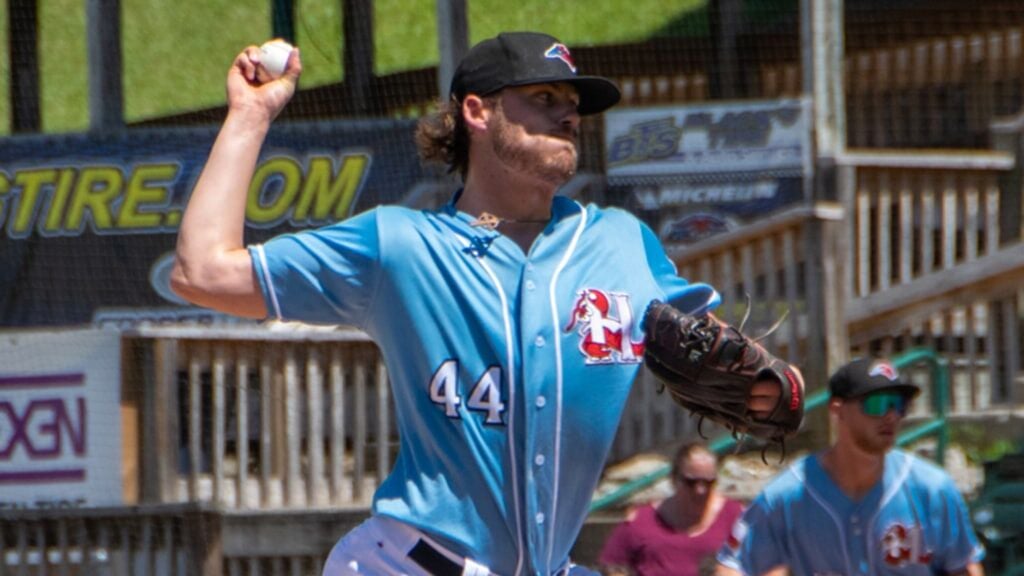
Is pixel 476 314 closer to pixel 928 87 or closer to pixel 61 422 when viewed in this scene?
pixel 61 422

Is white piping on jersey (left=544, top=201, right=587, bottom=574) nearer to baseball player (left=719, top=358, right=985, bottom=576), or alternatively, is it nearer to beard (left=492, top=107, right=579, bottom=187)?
beard (left=492, top=107, right=579, bottom=187)

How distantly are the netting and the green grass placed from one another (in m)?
0.08

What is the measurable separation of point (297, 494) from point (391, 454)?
20.8 inches

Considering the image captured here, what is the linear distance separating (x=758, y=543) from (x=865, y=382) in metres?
0.64

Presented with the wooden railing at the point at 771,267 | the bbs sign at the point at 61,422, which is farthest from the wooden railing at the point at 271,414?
the wooden railing at the point at 771,267

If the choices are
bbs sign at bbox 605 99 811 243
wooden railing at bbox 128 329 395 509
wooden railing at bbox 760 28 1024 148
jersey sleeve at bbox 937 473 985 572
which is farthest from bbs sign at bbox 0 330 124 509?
wooden railing at bbox 760 28 1024 148

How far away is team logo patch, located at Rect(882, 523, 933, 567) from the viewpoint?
5.50 m

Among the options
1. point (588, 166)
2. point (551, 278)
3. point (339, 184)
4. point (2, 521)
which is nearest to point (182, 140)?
point (339, 184)

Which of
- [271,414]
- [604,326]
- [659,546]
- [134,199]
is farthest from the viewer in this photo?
[134,199]

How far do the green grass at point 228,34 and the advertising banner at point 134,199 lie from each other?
2.09 metres

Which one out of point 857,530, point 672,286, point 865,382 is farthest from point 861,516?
point 672,286

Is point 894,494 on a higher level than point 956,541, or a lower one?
higher

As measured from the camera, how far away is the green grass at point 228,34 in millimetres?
14484

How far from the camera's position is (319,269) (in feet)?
9.61
